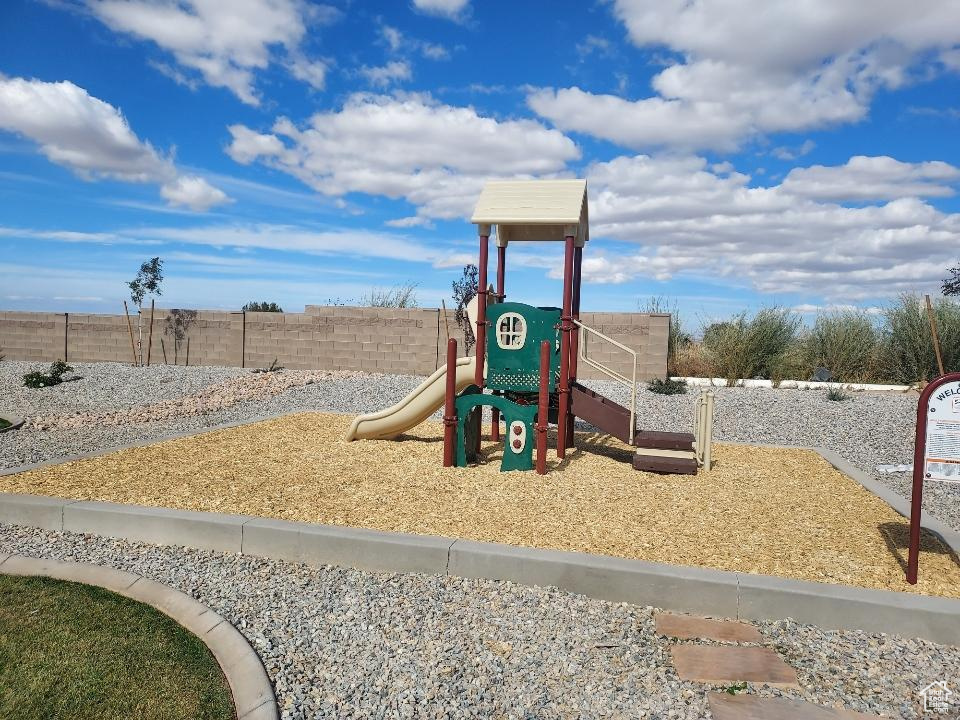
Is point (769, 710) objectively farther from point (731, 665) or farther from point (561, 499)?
point (561, 499)

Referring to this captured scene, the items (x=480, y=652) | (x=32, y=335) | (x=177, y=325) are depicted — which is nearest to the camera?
(x=480, y=652)

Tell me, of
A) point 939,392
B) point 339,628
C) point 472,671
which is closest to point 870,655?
point 939,392

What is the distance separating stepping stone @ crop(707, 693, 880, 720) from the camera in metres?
2.71

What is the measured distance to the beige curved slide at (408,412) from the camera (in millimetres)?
7809

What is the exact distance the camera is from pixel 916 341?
1558 cm

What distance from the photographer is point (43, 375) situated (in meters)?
15.0

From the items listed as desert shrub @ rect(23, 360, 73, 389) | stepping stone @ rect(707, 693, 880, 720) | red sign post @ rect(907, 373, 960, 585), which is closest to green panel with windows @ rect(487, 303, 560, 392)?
red sign post @ rect(907, 373, 960, 585)

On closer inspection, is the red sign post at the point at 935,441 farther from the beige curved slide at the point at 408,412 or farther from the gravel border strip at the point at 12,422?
the gravel border strip at the point at 12,422

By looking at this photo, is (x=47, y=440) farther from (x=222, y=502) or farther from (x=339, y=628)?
(x=339, y=628)

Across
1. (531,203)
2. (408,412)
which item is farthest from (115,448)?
(531,203)

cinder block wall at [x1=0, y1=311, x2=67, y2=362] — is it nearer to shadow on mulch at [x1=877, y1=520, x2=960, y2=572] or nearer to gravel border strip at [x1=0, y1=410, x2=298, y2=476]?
gravel border strip at [x1=0, y1=410, x2=298, y2=476]

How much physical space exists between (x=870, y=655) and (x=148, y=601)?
3937 mm

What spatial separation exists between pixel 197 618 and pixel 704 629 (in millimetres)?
2748

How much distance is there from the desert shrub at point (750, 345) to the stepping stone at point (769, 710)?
543 inches
